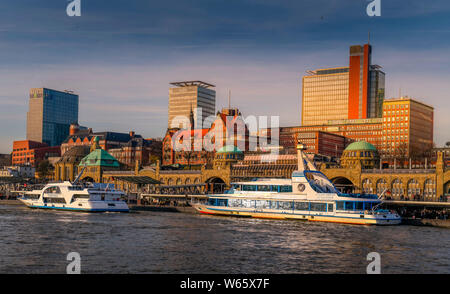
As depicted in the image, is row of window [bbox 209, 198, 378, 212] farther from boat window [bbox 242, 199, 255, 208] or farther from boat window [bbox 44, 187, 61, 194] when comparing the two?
boat window [bbox 44, 187, 61, 194]

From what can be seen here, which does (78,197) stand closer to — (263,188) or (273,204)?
(263,188)

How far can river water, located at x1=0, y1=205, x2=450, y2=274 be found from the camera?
160ft

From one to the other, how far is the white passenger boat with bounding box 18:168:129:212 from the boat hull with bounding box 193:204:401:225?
18792mm

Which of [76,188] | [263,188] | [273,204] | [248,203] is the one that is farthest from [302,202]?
[76,188]

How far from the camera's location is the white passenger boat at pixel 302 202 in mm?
90938

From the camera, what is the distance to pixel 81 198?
114 meters

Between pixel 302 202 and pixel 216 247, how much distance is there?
38.9 metres

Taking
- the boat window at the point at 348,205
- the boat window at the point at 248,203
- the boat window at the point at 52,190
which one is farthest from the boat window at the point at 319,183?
the boat window at the point at 52,190

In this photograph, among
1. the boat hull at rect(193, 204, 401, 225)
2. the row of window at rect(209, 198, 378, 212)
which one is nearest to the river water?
the boat hull at rect(193, 204, 401, 225)

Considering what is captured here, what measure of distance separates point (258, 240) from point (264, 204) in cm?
3440

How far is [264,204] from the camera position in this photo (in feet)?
332

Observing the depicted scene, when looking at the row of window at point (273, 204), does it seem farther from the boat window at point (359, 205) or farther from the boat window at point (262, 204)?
the boat window at point (359, 205)
